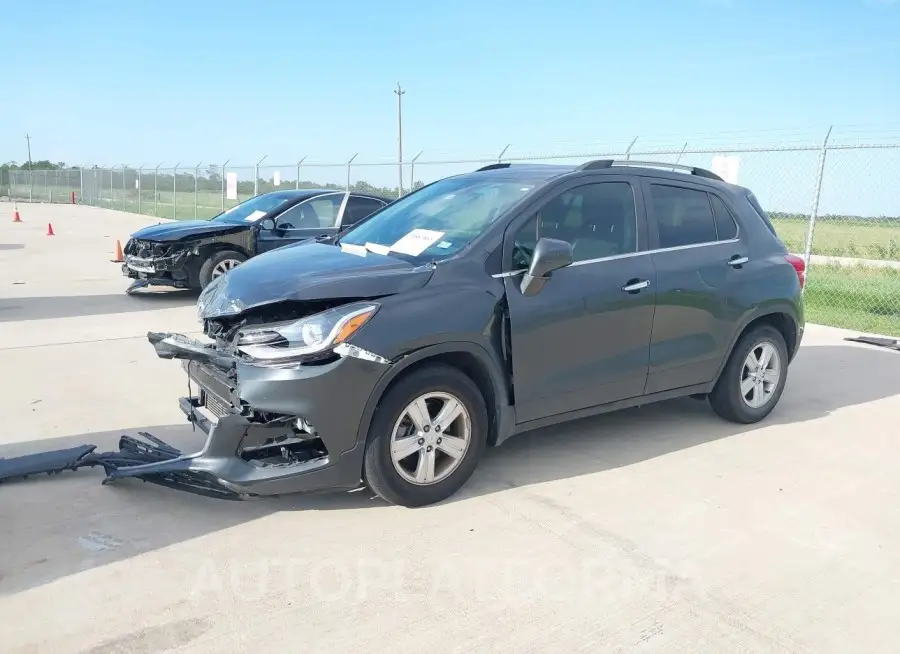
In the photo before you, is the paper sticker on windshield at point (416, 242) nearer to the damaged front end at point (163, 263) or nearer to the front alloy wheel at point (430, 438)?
the front alloy wheel at point (430, 438)

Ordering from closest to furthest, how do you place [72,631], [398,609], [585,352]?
[72,631], [398,609], [585,352]

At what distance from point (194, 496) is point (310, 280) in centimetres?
134

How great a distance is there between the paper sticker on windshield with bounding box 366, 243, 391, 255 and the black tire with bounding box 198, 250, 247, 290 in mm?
6045

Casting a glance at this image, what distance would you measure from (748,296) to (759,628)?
2.85m

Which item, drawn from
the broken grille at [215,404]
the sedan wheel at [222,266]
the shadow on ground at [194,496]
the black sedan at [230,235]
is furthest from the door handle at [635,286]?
the sedan wheel at [222,266]

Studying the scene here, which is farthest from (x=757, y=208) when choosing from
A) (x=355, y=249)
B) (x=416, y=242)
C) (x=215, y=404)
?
(x=215, y=404)

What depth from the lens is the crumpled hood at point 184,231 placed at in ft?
34.1

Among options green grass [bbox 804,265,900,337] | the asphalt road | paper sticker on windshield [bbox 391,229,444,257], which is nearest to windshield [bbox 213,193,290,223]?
the asphalt road

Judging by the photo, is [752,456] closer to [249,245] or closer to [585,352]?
[585,352]

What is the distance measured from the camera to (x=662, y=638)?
305 cm

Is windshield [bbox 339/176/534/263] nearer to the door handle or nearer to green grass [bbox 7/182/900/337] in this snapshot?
the door handle

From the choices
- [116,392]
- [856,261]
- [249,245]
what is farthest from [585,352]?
[856,261]

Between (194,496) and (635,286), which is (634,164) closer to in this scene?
(635,286)

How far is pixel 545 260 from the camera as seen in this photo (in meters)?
4.21
